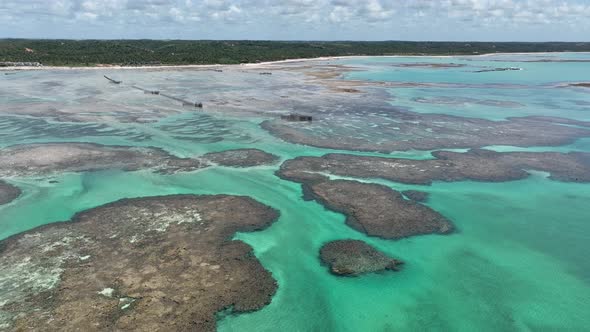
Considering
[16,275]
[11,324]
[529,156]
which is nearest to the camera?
[11,324]

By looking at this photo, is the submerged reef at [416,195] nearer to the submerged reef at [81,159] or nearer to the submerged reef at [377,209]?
the submerged reef at [377,209]

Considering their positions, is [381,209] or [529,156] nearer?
[381,209]

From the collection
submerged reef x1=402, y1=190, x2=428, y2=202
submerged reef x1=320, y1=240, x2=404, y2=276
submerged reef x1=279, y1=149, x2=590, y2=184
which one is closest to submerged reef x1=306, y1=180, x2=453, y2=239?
submerged reef x1=402, y1=190, x2=428, y2=202

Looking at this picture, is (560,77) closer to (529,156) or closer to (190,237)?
(529,156)

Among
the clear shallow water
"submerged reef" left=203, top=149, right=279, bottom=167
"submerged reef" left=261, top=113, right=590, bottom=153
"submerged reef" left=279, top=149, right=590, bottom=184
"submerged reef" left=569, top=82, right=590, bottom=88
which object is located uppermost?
"submerged reef" left=569, top=82, right=590, bottom=88

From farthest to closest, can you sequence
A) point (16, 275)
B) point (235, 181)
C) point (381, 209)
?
point (235, 181) < point (381, 209) < point (16, 275)

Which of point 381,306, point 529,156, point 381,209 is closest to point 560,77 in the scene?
point 529,156

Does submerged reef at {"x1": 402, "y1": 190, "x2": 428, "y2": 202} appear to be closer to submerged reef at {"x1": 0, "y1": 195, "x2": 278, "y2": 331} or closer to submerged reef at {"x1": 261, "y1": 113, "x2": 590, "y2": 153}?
Result: submerged reef at {"x1": 0, "y1": 195, "x2": 278, "y2": 331}
